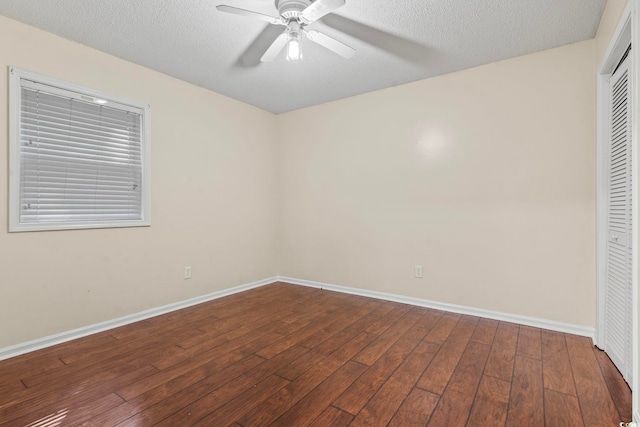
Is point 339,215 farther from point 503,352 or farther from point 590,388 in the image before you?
point 590,388

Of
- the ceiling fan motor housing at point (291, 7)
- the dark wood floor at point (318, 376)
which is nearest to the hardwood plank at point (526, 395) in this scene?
the dark wood floor at point (318, 376)

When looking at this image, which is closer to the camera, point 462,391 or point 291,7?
point 462,391

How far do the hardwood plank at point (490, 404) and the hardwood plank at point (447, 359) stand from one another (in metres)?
0.20

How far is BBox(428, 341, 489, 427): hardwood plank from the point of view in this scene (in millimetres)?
1569

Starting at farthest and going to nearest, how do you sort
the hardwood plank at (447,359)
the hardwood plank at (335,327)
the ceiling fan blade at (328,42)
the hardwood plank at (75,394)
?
the hardwood plank at (335,327)
the ceiling fan blade at (328,42)
the hardwood plank at (447,359)
the hardwood plank at (75,394)

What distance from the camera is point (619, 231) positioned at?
205cm

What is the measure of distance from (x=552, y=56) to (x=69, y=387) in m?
4.32

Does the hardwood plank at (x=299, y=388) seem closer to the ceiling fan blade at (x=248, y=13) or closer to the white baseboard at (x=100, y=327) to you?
the white baseboard at (x=100, y=327)

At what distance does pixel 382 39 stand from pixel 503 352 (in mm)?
2599

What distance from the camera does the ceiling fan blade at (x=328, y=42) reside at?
2.10 metres

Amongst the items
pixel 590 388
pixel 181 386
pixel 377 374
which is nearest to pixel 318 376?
pixel 377 374

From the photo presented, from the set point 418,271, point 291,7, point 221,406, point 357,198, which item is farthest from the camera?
point 357,198

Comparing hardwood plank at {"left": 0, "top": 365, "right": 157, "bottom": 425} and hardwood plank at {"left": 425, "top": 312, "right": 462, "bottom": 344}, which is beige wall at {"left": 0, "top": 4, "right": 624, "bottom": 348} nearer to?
hardwood plank at {"left": 425, "top": 312, "right": 462, "bottom": 344}

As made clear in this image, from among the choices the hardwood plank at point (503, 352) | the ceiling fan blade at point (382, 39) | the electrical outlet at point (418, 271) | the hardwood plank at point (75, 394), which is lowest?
the hardwood plank at point (75, 394)
